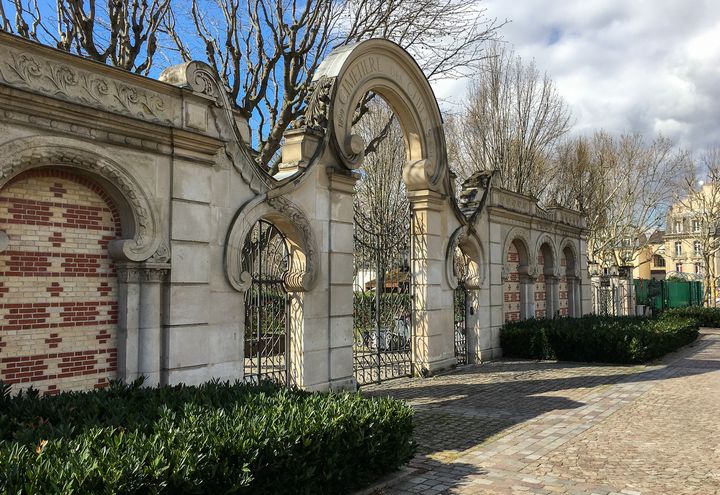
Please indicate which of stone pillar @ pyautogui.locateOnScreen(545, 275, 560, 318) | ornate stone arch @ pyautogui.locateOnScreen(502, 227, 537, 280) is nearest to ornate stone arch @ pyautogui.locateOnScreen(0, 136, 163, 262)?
ornate stone arch @ pyautogui.locateOnScreen(502, 227, 537, 280)

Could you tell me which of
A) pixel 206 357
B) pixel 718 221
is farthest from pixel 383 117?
pixel 718 221

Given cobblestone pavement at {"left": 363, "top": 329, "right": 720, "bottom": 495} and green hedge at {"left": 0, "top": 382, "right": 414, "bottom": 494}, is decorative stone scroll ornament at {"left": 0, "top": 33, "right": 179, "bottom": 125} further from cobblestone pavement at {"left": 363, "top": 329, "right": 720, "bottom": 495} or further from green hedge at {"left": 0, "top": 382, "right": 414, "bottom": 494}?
cobblestone pavement at {"left": 363, "top": 329, "right": 720, "bottom": 495}

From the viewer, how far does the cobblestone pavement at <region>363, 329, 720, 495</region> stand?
5656mm

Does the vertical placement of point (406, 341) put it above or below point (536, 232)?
Answer: below

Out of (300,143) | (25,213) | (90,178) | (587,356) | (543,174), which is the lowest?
(587,356)

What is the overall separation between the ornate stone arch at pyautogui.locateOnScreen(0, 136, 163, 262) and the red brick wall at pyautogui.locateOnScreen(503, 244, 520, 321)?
36.2 ft

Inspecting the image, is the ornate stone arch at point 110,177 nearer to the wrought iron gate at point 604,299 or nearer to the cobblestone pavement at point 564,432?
the cobblestone pavement at point 564,432

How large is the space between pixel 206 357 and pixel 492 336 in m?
9.01

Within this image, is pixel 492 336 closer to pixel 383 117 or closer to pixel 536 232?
pixel 536 232

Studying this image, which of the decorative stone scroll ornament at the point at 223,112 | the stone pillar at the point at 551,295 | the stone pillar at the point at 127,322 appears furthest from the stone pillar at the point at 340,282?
the stone pillar at the point at 551,295

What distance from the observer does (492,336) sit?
1470 cm

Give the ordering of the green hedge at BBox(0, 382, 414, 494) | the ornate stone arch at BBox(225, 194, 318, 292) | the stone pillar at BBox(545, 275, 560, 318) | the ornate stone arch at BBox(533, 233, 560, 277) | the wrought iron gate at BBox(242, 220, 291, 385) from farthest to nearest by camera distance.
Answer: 1. the stone pillar at BBox(545, 275, 560, 318)
2. the ornate stone arch at BBox(533, 233, 560, 277)
3. the wrought iron gate at BBox(242, 220, 291, 385)
4. the ornate stone arch at BBox(225, 194, 318, 292)
5. the green hedge at BBox(0, 382, 414, 494)

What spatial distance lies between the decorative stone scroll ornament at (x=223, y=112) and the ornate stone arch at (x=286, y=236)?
32 cm

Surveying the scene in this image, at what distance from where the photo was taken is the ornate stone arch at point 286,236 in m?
7.95
